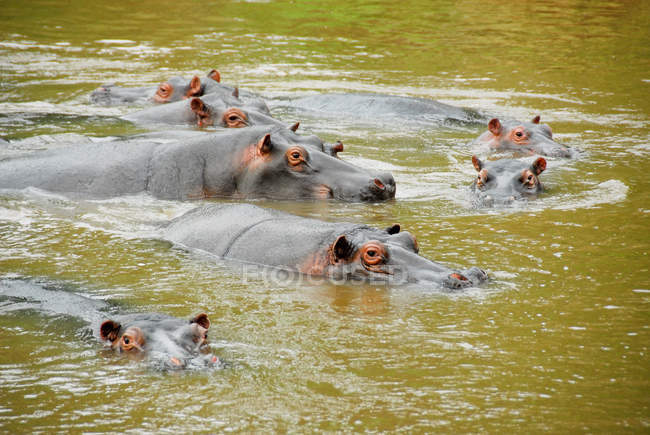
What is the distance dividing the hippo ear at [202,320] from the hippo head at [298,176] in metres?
3.68

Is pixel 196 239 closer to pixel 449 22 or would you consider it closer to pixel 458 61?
pixel 458 61

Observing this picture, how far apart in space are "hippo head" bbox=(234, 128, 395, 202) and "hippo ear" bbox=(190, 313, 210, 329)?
3.68 m

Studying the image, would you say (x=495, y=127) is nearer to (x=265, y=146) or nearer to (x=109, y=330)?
(x=265, y=146)

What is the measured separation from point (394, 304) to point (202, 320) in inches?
52.2

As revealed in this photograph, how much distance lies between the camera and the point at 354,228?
687 centimetres

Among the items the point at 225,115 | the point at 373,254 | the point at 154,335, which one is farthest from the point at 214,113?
the point at 154,335

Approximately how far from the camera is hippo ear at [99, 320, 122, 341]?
209 inches

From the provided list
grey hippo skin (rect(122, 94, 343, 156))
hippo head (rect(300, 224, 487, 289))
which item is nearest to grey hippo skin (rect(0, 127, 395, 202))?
grey hippo skin (rect(122, 94, 343, 156))

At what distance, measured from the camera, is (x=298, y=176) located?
30.0ft

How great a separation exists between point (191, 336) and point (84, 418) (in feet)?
2.62

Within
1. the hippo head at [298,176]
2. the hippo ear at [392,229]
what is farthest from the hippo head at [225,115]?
the hippo ear at [392,229]

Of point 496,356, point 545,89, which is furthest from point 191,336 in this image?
point 545,89

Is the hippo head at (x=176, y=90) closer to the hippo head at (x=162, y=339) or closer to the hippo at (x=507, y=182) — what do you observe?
Result: the hippo at (x=507, y=182)

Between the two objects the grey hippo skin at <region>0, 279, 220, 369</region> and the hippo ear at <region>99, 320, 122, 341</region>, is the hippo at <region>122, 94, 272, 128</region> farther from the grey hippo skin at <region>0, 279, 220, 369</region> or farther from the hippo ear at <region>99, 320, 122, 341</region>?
the hippo ear at <region>99, 320, 122, 341</region>
